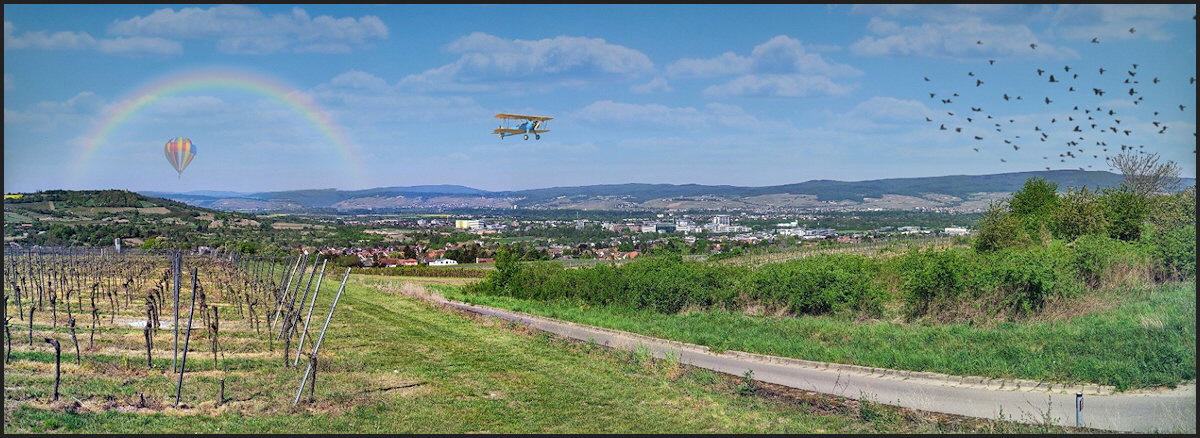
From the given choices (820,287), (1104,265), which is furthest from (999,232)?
(820,287)

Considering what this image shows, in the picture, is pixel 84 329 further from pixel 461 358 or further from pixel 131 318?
pixel 461 358

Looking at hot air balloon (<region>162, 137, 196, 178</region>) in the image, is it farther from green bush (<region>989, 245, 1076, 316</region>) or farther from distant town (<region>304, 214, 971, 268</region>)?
green bush (<region>989, 245, 1076, 316</region>)

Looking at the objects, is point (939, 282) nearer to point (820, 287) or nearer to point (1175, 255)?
Result: point (820, 287)

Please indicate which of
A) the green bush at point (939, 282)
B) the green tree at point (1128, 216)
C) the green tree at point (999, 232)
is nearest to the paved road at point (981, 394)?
the green bush at point (939, 282)

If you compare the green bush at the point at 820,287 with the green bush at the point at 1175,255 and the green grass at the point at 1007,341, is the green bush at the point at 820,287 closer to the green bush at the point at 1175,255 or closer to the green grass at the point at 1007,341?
the green grass at the point at 1007,341

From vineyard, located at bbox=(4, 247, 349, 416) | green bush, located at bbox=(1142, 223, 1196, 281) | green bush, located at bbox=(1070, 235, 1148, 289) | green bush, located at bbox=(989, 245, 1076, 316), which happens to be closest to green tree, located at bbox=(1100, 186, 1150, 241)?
green bush, located at bbox=(1142, 223, 1196, 281)

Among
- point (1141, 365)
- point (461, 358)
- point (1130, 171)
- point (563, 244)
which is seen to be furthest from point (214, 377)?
point (563, 244)
